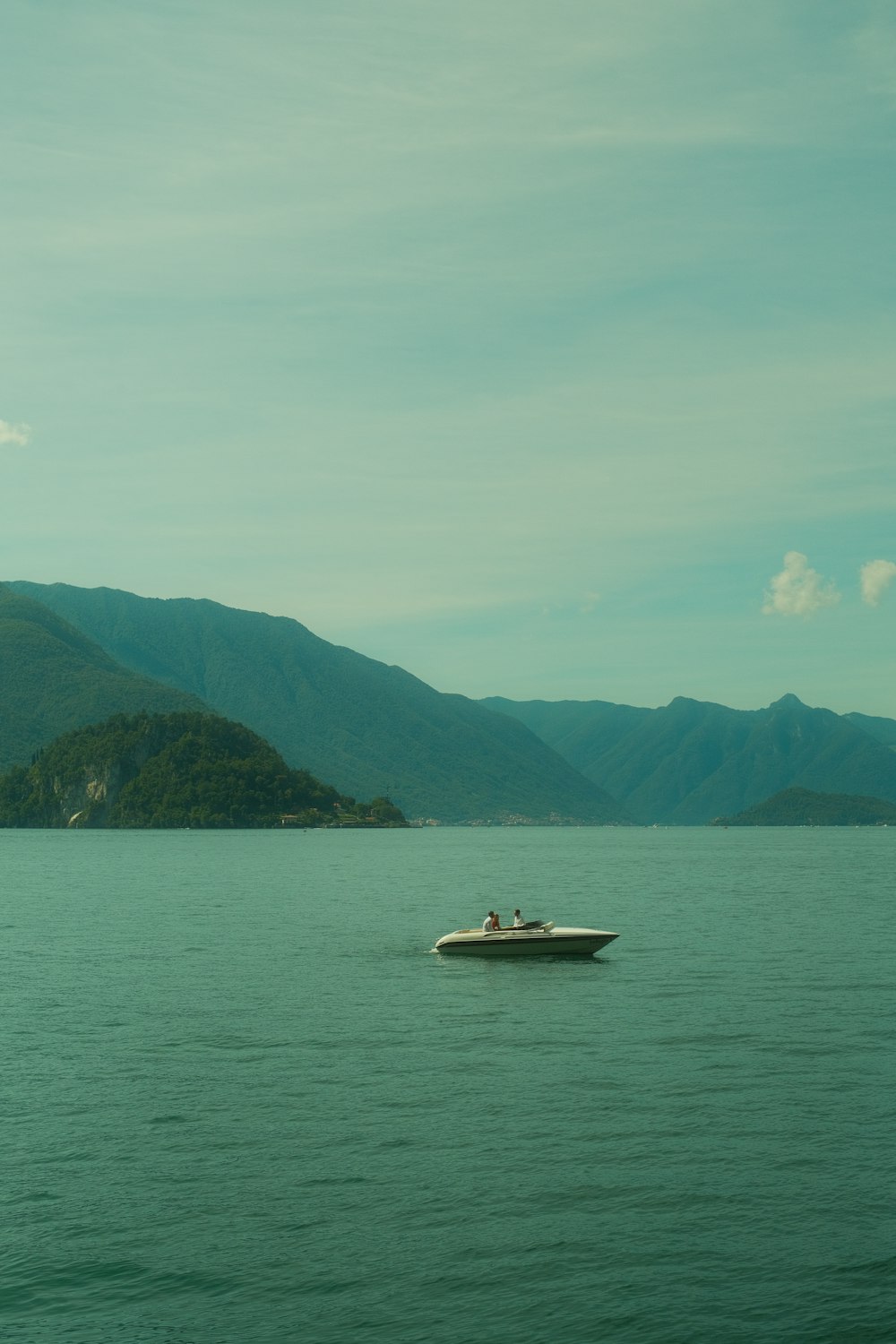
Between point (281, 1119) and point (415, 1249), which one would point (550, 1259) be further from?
point (281, 1119)

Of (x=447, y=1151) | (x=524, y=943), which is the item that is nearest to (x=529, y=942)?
(x=524, y=943)

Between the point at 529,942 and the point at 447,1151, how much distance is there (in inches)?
1412

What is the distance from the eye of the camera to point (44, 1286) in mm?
20750

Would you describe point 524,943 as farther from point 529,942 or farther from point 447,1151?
point 447,1151

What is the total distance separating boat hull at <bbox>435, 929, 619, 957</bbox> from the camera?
Answer: 62844 millimetres

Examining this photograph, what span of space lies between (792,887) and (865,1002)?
Answer: 8213cm

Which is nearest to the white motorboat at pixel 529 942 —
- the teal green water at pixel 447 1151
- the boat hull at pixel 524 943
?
the boat hull at pixel 524 943

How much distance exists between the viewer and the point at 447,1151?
27.7 m

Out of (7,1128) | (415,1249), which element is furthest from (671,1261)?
(7,1128)

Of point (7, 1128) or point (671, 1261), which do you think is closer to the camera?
point (671, 1261)

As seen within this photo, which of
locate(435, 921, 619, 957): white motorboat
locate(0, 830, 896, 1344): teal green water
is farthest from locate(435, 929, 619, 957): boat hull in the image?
locate(0, 830, 896, 1344): teal green water

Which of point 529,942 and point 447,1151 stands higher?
point 529,942

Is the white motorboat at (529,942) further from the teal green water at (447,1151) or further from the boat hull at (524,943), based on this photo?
the teal green water at (447,1151)

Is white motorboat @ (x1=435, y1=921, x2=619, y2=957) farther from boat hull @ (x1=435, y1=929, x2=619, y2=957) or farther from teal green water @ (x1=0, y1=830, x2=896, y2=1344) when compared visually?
teal green water @ (x1=0, y1=830, x2=896, y2=1344)
